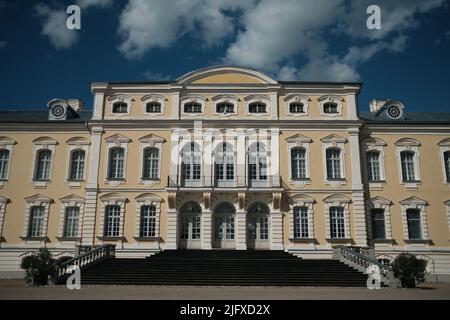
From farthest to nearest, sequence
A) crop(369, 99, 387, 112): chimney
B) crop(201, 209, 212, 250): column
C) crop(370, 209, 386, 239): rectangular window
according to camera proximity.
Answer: crop(369, 99, 387, 112): chimney
crop(370, 209, 386, 239): rectangular window
crop(201, 209, 212, 250): column

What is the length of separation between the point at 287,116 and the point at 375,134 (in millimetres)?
5612

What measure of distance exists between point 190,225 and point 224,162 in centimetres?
420

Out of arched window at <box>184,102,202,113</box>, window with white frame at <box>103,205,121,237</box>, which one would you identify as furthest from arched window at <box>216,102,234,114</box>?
window with white frame at <box>103,205,121,237</box>

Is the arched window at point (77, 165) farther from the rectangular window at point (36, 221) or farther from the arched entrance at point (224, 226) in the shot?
the arched entrance at point (224, 226)

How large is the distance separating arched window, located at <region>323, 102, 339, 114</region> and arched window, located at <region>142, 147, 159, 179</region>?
35.2 feet

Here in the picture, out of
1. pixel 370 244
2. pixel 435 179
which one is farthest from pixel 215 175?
pixel 435 179

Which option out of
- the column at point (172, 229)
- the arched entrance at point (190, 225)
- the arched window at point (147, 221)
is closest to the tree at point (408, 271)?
the arched entrance at point (190, 225)

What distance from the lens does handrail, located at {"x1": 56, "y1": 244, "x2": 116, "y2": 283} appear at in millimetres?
17459

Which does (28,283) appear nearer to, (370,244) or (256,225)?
(256,225)

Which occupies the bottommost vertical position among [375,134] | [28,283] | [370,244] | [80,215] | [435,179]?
[28,283]

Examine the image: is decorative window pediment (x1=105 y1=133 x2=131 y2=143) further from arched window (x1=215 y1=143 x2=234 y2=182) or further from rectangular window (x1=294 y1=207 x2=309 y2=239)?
rectangular window (x1=294 y1=207 x2=309 y2=239)

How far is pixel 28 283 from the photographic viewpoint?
695 inches
